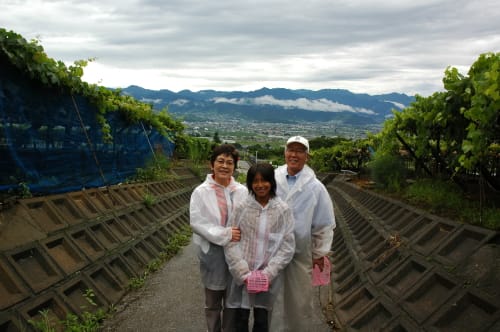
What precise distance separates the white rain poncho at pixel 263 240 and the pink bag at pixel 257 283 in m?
0.08

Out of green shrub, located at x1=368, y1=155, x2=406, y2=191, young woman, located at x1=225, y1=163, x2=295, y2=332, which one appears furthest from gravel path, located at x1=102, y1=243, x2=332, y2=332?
green shrub, located at x1=368, y1=155, x2=406, y2=191

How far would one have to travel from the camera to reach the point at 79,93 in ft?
28.6

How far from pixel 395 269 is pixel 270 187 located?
3.32 metres

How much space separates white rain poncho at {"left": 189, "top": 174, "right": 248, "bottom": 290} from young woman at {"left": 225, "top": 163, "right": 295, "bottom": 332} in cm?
15

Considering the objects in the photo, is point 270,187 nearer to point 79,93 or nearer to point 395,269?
point 395,269

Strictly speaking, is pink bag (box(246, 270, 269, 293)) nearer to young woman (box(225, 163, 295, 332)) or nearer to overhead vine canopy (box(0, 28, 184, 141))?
young woman (box(225, 163, 295, 332))

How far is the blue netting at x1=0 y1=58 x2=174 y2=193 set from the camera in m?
6.56

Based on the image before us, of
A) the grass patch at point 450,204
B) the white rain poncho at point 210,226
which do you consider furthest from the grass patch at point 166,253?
the grass patch at point 450,204

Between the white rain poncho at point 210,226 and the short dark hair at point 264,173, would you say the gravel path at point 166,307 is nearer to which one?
the white rain poncho at point 210,226

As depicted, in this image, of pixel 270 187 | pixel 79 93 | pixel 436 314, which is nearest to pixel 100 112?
pixel 79 93

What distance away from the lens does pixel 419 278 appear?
5.62 metres

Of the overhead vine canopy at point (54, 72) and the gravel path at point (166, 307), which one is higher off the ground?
the overhead vine canopy at point (54, 72)

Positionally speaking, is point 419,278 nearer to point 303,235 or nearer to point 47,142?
point 303,235

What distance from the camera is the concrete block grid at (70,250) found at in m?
5.01
